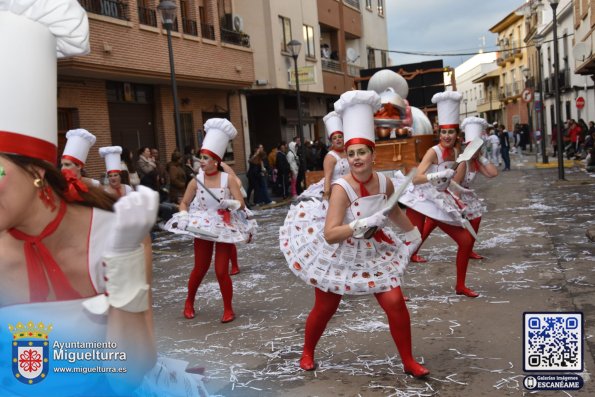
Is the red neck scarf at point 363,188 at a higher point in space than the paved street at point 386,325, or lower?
higher

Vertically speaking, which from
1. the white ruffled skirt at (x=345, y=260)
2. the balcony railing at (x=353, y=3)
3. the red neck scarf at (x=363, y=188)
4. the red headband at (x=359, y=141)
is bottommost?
the white ruffled skirt at (x=345, y=260)

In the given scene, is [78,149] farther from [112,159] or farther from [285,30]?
[285,30]

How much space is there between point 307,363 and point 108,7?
47.8 feet

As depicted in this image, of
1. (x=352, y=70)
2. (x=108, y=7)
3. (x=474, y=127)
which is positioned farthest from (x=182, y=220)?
(x=352, y=70)

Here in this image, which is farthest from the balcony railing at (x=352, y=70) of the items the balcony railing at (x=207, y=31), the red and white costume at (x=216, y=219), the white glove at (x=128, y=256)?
the white glove at (x=128, y=256)

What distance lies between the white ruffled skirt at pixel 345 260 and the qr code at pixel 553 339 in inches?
42.7

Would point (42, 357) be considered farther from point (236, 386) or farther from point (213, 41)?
point (213, 41)

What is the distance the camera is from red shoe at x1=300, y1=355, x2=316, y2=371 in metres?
5.21

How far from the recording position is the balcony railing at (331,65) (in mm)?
32844

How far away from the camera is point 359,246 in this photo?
4770mm

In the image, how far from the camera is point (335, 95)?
34625mm

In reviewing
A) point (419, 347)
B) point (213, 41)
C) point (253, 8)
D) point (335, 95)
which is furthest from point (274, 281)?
point (335, 95)

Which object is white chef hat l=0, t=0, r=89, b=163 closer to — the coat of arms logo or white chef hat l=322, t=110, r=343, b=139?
the coat of arms logo

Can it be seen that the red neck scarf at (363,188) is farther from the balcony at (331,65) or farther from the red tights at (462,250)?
the balcony at (331,65)
